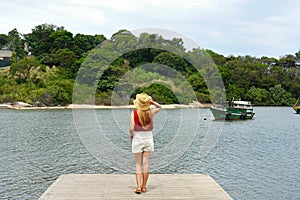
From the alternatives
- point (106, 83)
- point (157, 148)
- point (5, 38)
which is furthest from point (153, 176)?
point (5, 38)

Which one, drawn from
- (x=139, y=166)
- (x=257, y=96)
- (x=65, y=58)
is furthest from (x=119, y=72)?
(x=257, y=96)

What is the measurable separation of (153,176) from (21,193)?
152 inches

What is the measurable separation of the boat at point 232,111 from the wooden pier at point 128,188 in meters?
32.6

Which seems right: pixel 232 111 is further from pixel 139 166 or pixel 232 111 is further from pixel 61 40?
pixel 61 40

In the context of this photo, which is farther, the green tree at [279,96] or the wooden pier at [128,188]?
the green tree at [279,96]

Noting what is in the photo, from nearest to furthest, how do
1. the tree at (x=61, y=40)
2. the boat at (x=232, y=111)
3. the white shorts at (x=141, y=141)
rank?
the white shorts at (x=141, y=141) < the boat at (x=232, y=111) < the tree at (x=61, y=40)

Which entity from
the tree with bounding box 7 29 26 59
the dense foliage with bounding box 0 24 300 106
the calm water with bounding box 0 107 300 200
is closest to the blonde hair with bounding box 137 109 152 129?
the calm water with bounding box 0 107 300 200

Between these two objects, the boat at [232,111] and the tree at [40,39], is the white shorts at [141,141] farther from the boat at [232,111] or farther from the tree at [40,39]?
the tree at [40,39]

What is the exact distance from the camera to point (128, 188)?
25.5ft

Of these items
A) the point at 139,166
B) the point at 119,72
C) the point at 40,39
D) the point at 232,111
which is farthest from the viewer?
the point at 40,39

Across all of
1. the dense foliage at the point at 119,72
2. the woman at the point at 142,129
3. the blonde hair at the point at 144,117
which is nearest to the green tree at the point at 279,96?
the dense foliage at the point at 119,72

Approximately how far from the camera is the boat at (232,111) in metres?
41.2

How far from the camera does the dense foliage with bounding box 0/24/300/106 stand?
37.5 metres

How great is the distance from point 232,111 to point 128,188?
3770 centimetres
